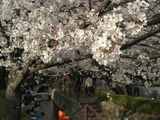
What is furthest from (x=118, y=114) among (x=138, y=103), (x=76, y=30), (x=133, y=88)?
(x=76, y=30)

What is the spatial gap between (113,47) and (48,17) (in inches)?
165

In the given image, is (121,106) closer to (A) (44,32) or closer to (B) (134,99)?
(B) (134,99)

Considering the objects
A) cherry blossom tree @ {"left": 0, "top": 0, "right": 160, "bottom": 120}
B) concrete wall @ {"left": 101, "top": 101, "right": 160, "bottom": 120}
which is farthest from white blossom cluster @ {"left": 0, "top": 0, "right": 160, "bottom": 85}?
concrete wall @ {"left": 101, "top": 101, "right": 160, "bottom": 120}

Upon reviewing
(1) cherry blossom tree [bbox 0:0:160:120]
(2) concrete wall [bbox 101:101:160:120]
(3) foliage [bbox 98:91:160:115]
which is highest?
(1) cherry blossom tree [bbox 0:0:160:120]

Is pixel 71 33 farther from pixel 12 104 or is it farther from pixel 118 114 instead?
pixel 118 114

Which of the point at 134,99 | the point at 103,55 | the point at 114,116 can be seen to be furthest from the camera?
the point at 114,116

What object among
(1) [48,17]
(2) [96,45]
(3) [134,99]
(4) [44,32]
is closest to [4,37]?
(1) [48,17]

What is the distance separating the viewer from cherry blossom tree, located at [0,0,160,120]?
2.96 metres

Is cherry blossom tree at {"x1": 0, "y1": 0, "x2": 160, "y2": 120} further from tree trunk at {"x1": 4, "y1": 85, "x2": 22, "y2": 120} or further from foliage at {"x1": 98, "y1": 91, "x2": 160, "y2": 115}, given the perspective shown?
foliage at {"x1": 98, "y1": 91, "x2": 160, "y2": 115}

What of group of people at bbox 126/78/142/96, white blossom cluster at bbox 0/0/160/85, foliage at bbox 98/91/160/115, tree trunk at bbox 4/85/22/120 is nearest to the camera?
white blossom cluster at bbox 0/0/160/85

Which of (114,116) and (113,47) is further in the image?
(114,116)

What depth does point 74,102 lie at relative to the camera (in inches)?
475

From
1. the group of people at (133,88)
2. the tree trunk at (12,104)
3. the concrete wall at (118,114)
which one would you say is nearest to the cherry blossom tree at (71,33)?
the tree trunk at (12,104)

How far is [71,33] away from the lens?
428cm
